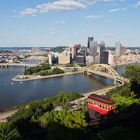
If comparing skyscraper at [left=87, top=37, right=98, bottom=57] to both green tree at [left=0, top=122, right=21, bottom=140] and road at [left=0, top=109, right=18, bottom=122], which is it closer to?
road at [left=0, top=109, right=18, bottom=122]

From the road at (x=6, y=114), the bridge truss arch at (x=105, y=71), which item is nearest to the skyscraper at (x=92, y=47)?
the bridge truss arch at (x=105, y=71)

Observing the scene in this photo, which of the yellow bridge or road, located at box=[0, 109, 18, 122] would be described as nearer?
road, located at box=[0, 109, 18, 122]

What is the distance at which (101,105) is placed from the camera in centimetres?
1370

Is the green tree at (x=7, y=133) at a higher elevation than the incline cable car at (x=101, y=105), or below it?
higher

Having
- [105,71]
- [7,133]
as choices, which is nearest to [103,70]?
[105,71]

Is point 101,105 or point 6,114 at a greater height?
point 101,105

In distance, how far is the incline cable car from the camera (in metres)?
13.0

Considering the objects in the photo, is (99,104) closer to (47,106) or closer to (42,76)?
(47,106)

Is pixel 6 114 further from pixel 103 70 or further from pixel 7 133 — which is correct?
pixel 103 70

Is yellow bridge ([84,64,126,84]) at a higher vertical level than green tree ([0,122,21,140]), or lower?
lower

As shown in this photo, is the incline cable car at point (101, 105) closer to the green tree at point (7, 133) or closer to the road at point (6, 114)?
the road at point (6, 114)

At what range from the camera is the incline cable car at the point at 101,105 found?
13024mm

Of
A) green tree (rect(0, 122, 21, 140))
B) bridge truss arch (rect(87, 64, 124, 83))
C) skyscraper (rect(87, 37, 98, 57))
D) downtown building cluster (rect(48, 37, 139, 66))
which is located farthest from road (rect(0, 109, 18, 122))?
skyscraper (rect(87, 37, 98, 57))

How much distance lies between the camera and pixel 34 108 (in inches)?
608
